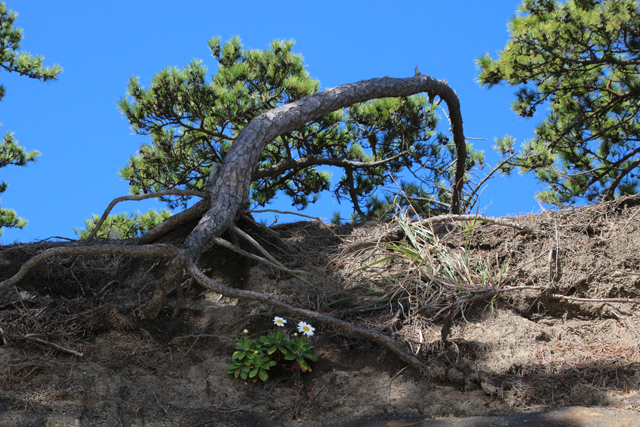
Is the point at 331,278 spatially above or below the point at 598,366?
above

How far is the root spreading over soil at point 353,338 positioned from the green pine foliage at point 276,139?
6.90 ft

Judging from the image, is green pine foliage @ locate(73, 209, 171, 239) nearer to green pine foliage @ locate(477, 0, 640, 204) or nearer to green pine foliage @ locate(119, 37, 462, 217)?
green pine foliage @ locate(119, 37, 462, 217)

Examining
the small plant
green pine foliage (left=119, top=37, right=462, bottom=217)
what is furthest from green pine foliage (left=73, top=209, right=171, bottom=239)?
the small plant

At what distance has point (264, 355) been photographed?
2.76 meters

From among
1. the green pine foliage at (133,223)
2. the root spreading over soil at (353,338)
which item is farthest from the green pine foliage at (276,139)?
the root spreading over soil at (353,338)

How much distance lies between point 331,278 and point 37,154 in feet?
16.4

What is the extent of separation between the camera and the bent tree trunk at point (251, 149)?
3.04 meters

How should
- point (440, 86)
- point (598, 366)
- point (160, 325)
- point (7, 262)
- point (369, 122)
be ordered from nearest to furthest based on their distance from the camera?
point (598, 366), point (160, 325), point (7, 262), point (440, 86), point (369, 122)

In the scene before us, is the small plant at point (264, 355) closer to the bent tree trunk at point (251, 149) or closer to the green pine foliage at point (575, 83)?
the bent tree trunk at point (251, 149)

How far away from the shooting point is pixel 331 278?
3.65 meters

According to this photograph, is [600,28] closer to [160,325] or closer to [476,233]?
[476,233]

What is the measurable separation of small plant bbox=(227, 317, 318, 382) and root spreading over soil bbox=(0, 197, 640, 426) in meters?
0.08

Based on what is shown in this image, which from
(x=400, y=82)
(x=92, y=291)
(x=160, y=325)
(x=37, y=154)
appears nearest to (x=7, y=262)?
(x=92, y=291)

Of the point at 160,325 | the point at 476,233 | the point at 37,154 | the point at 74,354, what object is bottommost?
the point at 74,354
